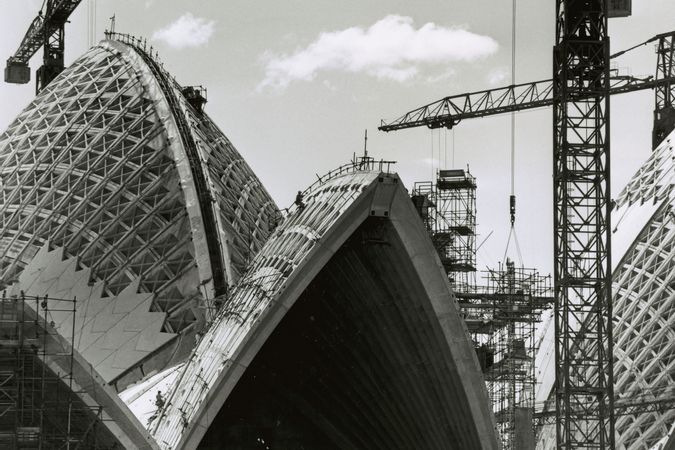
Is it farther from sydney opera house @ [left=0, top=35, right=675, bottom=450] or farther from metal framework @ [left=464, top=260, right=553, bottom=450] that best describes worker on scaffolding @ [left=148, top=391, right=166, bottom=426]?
metal framework @ [left=464, top=260, right=553, bottom=450]

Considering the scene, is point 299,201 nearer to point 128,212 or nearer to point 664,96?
point 128,212

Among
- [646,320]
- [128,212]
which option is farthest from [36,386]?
[646,320]

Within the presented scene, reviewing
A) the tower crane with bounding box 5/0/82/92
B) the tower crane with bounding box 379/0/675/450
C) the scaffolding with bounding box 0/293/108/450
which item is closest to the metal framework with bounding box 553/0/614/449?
the tower crane with bounding box 379/0/675/450

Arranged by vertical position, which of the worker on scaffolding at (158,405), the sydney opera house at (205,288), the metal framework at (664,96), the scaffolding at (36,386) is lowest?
the scaffolding at (36,386)

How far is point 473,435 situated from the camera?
2987 inches

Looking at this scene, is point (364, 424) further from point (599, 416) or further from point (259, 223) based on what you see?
point (259, 223)

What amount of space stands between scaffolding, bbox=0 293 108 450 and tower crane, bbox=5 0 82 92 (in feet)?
232

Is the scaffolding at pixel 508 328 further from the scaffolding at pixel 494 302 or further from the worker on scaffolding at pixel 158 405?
the worker on scaffolding at pixel 158 405

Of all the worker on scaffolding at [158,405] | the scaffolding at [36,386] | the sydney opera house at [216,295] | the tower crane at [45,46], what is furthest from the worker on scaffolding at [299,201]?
the tower crane at [45,46]

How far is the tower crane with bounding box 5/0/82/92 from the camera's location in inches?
5049

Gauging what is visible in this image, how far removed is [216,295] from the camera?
8831cm

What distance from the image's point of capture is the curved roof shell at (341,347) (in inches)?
2854

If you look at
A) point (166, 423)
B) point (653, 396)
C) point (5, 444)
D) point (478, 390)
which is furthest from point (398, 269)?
point (653, 396)

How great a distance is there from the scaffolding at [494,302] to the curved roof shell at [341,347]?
65.4 ft
